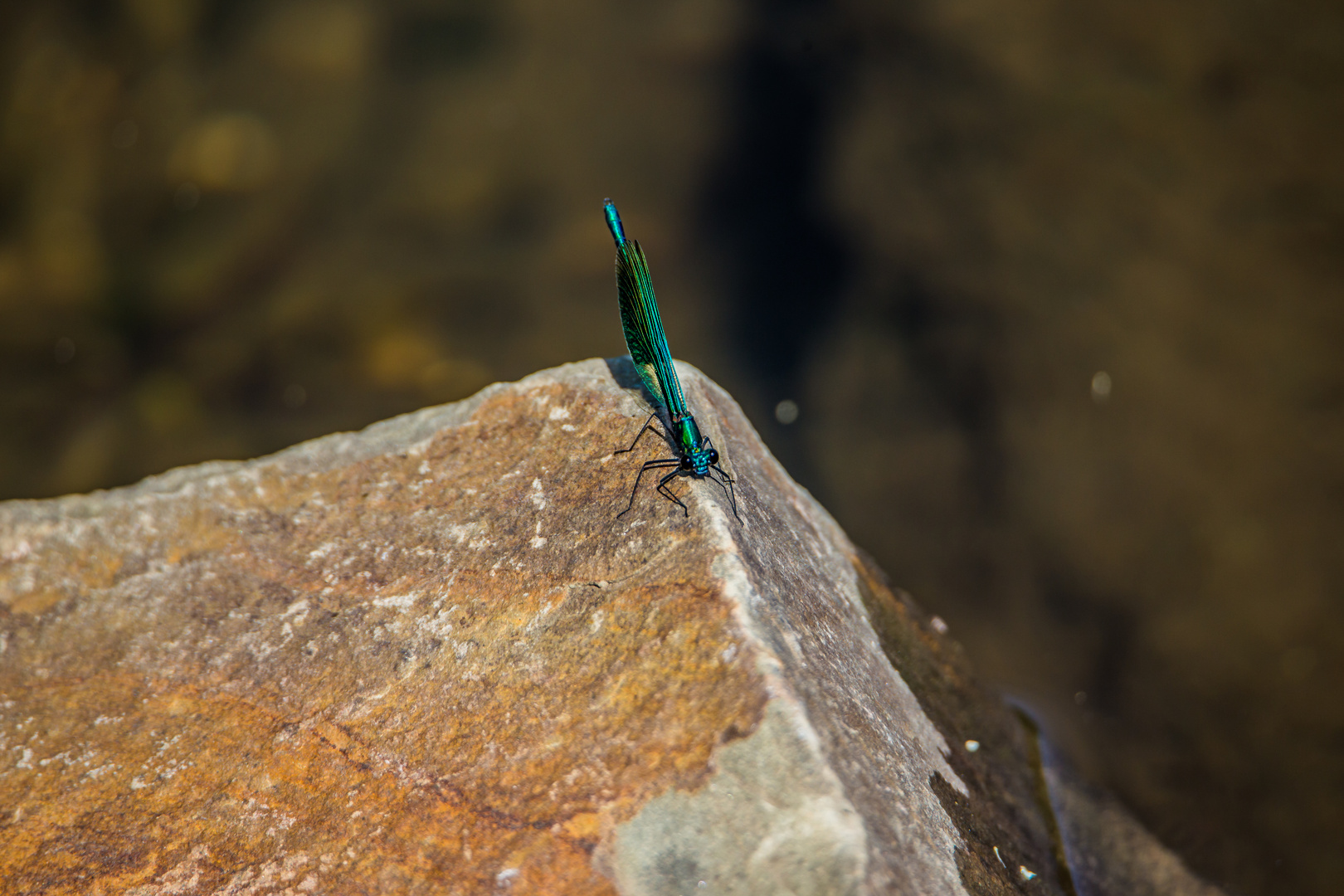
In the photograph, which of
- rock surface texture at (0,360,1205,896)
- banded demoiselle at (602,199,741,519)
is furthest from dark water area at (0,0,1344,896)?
banded demoiselle at (602,199,741,519)

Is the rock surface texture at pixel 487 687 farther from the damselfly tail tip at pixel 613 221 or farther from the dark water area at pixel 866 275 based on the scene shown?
the dark water area at pixel 866 275

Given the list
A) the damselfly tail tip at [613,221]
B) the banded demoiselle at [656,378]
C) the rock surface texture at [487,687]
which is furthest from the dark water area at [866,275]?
the damselfly tail tip at [613,221]

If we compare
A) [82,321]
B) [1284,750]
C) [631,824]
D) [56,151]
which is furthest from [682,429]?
[56,151]

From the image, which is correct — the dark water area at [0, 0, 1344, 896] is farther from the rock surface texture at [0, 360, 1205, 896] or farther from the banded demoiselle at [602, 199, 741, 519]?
the banded demoiselle at [602, 199, 741, 519]

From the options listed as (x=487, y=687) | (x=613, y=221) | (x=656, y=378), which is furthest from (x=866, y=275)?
(x=487, y=687)

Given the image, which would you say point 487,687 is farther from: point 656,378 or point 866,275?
point 866,275

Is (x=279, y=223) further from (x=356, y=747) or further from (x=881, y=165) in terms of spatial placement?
(x=356, y=747)
